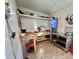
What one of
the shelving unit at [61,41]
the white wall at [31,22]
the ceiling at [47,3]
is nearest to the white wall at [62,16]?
the ceiling at [47,3]

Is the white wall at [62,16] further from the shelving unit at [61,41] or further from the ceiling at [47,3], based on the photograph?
the shelving unit at [61,41]

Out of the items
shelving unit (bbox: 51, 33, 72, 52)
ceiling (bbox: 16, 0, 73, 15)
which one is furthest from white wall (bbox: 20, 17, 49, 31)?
shelving unit (bbox: 51, 33, 72, 52)

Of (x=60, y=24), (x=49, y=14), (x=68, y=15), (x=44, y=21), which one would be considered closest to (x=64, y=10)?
(x=68, y=15)

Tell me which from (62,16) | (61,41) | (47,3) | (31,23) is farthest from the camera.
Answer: (31,23)

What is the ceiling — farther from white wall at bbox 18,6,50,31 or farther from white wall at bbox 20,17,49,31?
white wall at bbox 20,17,49,31

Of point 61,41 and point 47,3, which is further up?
point 47,3

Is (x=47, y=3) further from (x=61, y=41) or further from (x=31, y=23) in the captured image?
(x=61, y=41)

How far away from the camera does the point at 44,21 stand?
4906 millimetres

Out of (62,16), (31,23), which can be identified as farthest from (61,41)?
(31,23)

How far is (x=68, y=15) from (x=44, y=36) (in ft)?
6.22

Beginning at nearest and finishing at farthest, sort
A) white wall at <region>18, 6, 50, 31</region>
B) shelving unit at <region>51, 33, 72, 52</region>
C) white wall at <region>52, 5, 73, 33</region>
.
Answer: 1. shelving unit at <region>51, 33, 72, 52</region>
2. white wall at <region>52, 5, 73, 33</region>
3. white wall at <region>18, 6, 50, 31</region>
